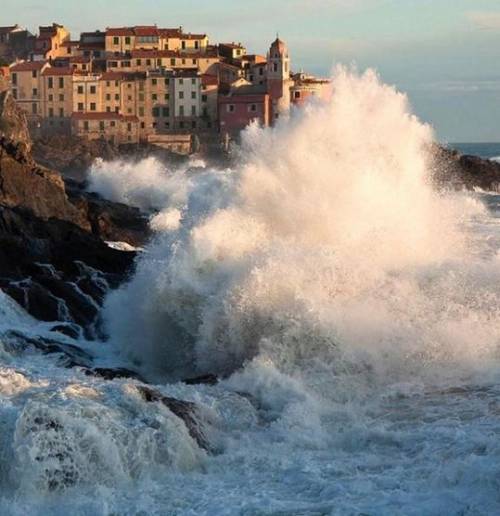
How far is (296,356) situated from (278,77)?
54.5 metres

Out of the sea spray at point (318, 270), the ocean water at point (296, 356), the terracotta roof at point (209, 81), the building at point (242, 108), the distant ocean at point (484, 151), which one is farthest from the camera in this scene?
the distant ocean at point (484, 151)

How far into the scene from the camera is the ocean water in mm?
9812

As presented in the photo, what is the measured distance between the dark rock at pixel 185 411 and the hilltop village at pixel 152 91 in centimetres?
5505

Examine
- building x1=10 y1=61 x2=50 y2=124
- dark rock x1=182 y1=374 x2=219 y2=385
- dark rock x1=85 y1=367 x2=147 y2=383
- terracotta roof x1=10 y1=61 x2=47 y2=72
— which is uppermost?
terracotta roof x1=10 y1=61 x2=47 y2=72

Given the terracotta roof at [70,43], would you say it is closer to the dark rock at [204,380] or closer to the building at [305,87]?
the building at [305,87]

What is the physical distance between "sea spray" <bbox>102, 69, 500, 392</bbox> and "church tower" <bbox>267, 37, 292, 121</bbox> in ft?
150

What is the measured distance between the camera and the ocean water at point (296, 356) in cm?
981

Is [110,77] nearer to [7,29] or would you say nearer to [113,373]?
[7,29]

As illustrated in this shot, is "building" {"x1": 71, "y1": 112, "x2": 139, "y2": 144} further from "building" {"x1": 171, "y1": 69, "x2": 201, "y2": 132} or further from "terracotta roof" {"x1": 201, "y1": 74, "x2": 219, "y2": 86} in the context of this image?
"terracotta roof" {"x1": 201, "y1": 74, "x2": 219, "y2": 86}

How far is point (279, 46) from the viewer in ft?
220

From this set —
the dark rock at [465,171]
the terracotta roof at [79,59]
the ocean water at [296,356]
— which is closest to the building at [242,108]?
the terracotta roof at [79,59]

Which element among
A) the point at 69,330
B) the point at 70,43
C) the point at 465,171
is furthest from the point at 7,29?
A: the point at 69,330

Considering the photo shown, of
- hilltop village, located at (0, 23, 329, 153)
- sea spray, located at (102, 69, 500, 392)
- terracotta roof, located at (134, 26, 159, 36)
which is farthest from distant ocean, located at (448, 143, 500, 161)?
sea spray, located at (102, 69, 500, 392)

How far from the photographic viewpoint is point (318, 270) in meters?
15.8
